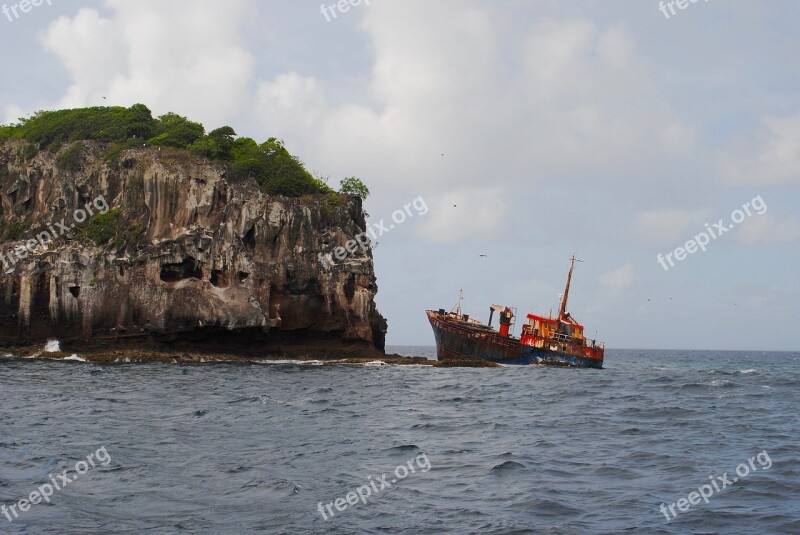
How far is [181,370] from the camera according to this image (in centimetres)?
4500

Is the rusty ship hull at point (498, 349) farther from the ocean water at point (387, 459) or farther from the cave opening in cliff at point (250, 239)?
the ocean water at point (387, 459)

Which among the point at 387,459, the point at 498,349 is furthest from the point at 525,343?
the point at 387,459

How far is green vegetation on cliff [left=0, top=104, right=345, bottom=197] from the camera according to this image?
6006 cm

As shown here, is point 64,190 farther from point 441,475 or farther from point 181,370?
point 441,475

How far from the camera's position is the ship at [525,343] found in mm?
64938

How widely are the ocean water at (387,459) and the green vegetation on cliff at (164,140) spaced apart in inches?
997

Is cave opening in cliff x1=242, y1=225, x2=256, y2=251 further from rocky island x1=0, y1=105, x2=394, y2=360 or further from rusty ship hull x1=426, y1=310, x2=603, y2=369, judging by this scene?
rusty ship hull x1=426, y1=310, x2=603, y2=369

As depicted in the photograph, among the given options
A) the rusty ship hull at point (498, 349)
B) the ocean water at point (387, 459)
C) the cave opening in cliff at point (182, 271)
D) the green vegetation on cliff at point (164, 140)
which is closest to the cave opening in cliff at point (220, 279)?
the cave opening in cliff at point (182, 271)

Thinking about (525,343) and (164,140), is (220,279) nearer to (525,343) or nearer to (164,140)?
(164,140)

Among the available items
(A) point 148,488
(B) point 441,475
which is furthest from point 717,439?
(A) point 148,488

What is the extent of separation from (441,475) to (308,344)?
130 ft

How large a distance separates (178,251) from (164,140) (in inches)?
439

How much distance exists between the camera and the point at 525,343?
65.2 meters

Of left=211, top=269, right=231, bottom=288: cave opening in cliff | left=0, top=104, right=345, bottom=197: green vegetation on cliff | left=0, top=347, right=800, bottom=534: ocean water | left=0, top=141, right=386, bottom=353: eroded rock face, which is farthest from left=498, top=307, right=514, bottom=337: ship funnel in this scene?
left=0, top=347, right=800, bottom=534: ocean water
